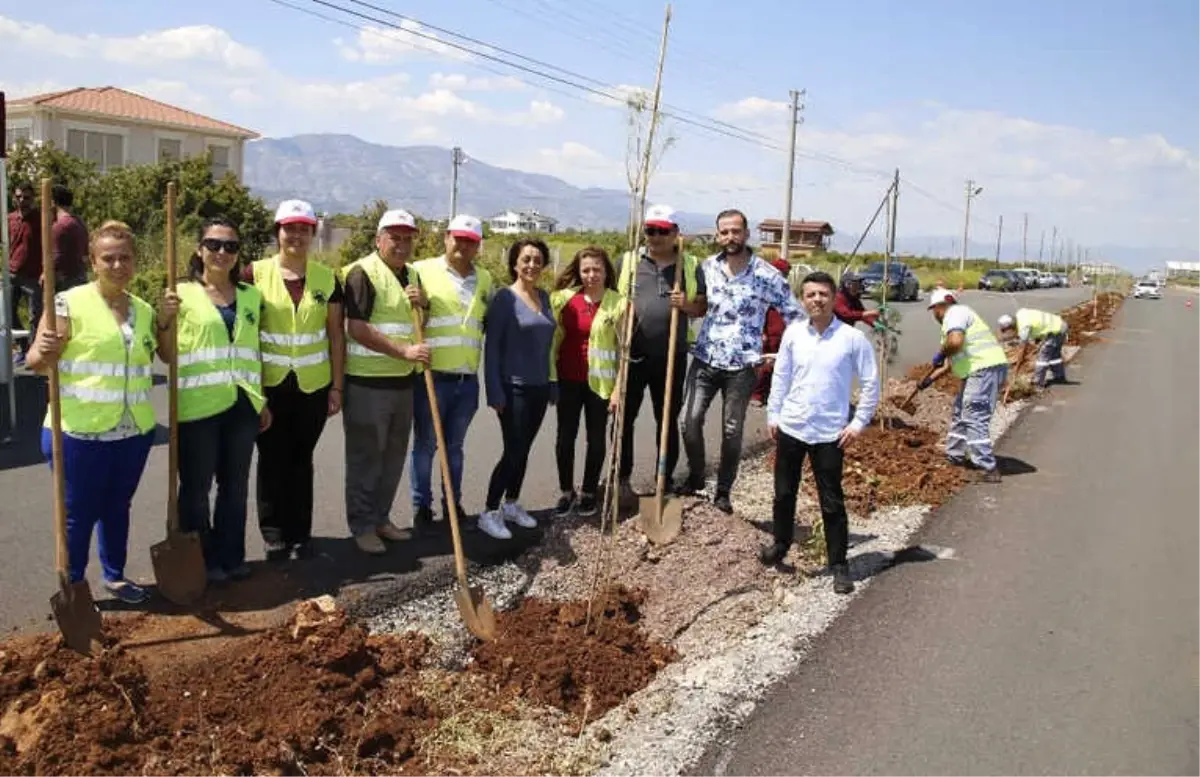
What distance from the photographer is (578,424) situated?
558cm

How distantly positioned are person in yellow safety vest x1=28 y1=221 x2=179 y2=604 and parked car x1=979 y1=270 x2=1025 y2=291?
59.8 m

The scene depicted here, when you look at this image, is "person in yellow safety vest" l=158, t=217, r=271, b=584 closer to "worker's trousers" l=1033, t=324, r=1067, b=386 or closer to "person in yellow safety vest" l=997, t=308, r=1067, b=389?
"person in yellow safety vest" l=997, t=308, r=1067, b=389

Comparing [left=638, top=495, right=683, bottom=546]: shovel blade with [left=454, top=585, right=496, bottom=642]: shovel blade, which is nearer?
[left=454, top=585, right=496, bottom=642]: shovel blade

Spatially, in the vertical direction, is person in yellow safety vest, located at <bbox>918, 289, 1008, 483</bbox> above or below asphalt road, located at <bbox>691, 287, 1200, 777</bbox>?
above

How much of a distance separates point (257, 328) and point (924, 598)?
379cm

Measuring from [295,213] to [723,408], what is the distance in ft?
8.79

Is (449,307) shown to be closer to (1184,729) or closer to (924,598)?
(924,598)

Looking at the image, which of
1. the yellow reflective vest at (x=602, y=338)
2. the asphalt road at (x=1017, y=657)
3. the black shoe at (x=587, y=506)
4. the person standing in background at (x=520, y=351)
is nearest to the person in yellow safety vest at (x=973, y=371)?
the asphalt road at (x=1017, y=657)

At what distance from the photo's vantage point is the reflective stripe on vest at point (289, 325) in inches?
175

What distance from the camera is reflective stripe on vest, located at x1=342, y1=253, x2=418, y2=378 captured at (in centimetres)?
475

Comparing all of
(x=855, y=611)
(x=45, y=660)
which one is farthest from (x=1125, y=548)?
(x=45, y=660)

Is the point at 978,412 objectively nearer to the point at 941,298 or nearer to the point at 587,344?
the point at 941,298

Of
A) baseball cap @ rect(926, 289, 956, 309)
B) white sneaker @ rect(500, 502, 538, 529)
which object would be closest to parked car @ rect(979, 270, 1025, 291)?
baseball cap @ rect(926, 289, 956, 309)

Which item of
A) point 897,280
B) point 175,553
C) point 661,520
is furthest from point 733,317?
point 897,280
